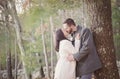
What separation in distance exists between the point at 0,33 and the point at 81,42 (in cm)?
2079

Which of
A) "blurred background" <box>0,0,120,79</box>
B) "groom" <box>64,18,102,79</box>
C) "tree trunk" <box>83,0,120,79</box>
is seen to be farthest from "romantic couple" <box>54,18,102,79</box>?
"blurred background" <box>0,0,120,79</box>

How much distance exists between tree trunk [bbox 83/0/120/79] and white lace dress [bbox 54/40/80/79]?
44 centimetres

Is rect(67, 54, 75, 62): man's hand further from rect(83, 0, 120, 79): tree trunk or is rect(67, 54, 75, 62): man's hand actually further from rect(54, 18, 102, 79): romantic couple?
rect(83, 0, 120, 79): tree trunk

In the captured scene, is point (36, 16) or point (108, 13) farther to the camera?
point (36, 16)

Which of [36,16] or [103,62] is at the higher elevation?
[36,16]

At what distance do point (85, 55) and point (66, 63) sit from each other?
1.16ft

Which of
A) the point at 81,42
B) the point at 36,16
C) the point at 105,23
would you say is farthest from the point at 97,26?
the point at 36,16

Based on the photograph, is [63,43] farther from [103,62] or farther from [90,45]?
[103,62]

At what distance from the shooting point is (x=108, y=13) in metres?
5.23

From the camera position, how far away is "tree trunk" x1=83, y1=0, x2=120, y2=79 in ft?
16.8

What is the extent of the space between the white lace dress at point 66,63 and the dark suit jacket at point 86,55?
0.36 feet

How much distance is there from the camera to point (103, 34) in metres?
5.16

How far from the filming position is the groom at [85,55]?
4.85 metres

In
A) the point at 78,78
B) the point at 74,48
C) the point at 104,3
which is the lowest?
the point at 78,78
